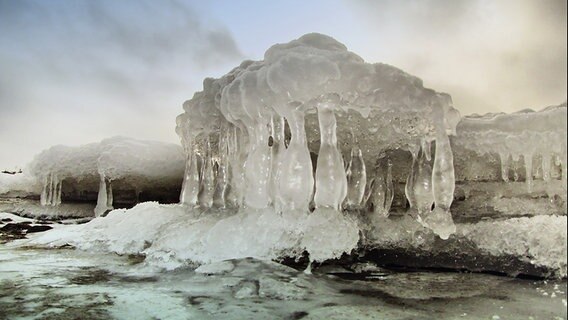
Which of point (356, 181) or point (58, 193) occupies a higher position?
point (356, 181)

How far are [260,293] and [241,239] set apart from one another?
1.15 metres

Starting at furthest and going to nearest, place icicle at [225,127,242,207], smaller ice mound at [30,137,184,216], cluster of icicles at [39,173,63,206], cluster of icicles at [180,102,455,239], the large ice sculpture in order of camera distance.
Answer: cluster of icicles at [39,173,63,206] < smaller ice mound at [30,137,184,216] < icicle at [225,127,242,207] < cluster of icicles at [180,102,455,239] < the large ice sculpture

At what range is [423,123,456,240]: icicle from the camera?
327 centimetres

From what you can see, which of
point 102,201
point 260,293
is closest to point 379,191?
point 260,293

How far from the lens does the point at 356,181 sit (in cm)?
410

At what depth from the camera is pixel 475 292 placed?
2.69m

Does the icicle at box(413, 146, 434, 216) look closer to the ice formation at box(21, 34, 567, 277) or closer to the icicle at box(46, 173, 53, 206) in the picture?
→ the ice formation at box(21, 34, 567, 277)

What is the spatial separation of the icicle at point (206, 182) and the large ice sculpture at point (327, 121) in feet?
3.07

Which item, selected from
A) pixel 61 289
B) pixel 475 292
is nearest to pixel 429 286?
pixel 475 292

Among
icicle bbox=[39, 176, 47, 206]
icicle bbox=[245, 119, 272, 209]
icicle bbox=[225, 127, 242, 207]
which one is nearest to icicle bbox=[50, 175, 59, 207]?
icicle bbox=[39, 176, 47, 206]

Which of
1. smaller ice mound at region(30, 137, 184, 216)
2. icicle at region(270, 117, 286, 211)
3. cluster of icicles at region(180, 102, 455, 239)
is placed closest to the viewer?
cluster of icicles at region(180, 102, 455, 239)

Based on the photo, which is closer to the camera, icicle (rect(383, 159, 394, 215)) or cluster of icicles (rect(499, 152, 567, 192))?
cluster of icicles (rect(499, 152, 567, 192))

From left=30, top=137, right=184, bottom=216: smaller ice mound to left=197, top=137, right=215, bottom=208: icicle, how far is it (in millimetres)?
1599

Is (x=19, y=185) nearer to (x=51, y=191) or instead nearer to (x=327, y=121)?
(x=51, y=191)
